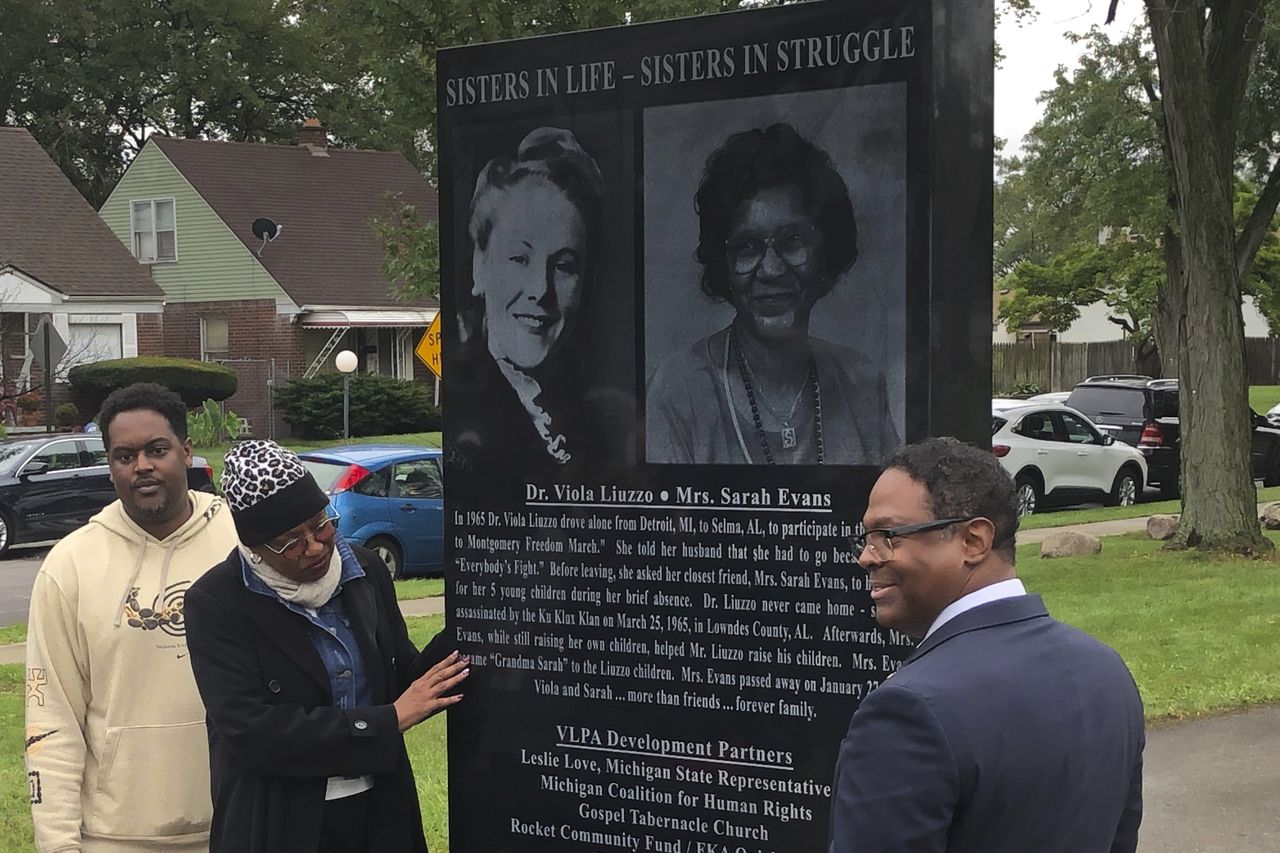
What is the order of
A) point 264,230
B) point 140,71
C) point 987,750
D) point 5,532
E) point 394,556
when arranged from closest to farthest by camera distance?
point 987,750 < point 394,556 < point 5,532 < point 264,230 < point 140,71

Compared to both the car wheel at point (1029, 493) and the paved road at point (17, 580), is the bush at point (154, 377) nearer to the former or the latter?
the paved road at point (17, 580)

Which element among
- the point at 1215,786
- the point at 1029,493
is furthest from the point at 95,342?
the point at 1215,786

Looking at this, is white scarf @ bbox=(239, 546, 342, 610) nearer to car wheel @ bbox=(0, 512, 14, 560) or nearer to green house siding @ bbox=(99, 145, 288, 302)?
car wheel @ bbox=(0, 512, 14, 560)

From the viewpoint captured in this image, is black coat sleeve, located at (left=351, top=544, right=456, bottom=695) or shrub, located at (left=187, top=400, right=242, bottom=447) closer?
black coat sleeve, located at (left=351, top=544, right=456, bottom=695)

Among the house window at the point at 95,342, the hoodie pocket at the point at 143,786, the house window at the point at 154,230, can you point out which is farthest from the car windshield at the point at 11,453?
the house window at the point at 154,230

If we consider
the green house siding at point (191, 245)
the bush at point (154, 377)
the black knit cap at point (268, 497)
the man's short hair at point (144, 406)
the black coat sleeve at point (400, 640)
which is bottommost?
the black coat sleeve at point (400, 640)

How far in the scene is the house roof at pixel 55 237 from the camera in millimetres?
34250

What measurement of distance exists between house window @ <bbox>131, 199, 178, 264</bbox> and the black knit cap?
122 feet

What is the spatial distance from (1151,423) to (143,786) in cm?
2200

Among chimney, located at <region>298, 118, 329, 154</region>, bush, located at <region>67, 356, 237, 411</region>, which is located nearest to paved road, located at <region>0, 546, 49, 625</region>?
bush, located at <region>67, 356, 237, 411</region>

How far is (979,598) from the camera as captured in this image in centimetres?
228

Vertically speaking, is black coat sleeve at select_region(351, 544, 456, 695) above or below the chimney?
below

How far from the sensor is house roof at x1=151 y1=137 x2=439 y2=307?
122ft

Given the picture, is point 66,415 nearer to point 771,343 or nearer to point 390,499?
point 390,499
